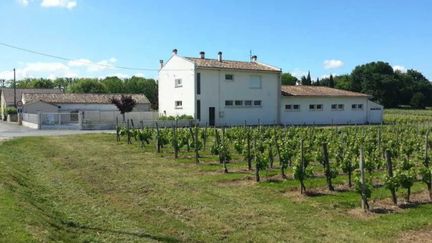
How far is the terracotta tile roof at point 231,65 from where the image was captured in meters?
43.5

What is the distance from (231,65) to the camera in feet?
150

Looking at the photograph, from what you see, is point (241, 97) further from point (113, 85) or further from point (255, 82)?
point (113, 85)

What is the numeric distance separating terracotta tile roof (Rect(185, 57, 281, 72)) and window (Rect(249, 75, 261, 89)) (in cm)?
91

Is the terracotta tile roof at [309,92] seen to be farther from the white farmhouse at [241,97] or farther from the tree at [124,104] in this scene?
the tree at [124,104]

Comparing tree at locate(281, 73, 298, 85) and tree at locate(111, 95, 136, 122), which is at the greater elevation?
tree at locate(281, 73, 298, 85)

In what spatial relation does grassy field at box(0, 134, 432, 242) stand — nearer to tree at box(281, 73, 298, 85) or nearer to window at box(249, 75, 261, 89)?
window at box(249, 75, 261, 89)

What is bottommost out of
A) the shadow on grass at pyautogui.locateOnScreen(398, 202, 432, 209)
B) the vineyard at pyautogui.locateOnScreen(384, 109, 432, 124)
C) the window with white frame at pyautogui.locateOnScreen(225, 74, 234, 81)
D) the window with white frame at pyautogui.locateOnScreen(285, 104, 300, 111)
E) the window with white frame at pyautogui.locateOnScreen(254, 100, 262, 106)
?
the shadow on grass at pyautogui.locateOnScreen(398, 202, 432, 209)

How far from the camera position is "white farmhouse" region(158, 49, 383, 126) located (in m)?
43.1

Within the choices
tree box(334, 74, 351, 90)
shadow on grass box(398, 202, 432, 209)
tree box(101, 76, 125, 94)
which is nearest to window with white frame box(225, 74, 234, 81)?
shadow on grass box(398, 202, 432, 209)

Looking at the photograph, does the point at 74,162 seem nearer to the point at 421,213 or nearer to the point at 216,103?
the point at 421,213

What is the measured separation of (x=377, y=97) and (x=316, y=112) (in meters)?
51.9

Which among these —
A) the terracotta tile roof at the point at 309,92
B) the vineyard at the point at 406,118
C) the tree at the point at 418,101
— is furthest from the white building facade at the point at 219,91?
the tree at the point at 418,101

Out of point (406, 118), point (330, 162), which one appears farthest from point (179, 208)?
point (406, 118)

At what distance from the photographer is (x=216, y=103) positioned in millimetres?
43531
